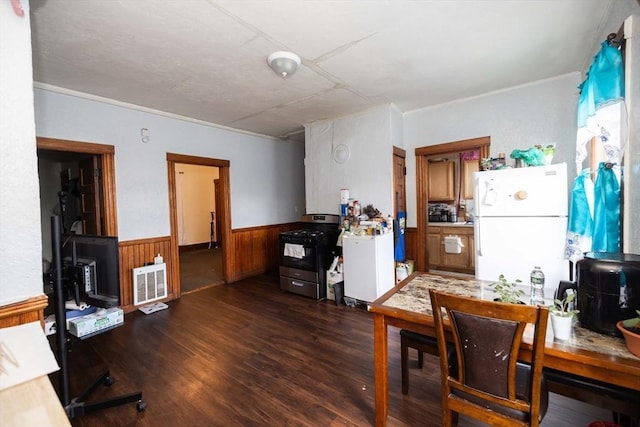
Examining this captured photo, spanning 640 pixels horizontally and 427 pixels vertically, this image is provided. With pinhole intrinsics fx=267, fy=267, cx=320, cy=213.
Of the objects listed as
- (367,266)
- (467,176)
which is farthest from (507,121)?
(367,266)

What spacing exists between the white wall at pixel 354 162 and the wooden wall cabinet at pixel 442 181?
Result: 2.01m

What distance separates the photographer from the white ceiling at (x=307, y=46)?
5.89ft

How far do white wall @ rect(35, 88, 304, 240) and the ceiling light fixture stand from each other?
2167mm

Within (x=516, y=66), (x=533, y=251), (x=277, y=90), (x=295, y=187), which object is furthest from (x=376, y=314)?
(x=295, y=187)

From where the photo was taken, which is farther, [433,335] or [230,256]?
[230,256]

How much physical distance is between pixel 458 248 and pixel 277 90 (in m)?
3.65

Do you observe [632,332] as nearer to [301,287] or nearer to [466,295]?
[466,295]

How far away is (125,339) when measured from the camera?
2.65m

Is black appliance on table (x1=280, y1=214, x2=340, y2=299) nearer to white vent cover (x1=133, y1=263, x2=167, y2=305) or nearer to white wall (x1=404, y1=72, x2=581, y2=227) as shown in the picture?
white wall (x1=404, y1=72, x2=581, y2=227)

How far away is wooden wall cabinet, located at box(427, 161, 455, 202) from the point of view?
17.0 ft

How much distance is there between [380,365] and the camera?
4.76 feet

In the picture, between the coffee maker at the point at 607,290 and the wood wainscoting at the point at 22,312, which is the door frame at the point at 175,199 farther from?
the coffee maker at the point at 607,290

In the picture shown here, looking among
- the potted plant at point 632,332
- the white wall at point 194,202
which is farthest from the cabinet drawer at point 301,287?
the white wall at point 194,202

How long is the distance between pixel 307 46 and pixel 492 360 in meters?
2.39
